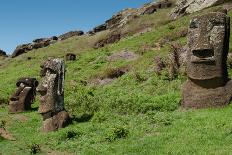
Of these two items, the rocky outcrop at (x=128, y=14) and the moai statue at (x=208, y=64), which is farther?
the rocky outcrop at (x=128, y=14)

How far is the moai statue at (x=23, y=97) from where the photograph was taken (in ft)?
97.8

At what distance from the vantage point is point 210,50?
20172 millimetres

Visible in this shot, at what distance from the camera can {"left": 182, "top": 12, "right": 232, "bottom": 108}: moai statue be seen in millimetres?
19781

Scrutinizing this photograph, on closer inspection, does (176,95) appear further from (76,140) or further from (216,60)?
(76,140)

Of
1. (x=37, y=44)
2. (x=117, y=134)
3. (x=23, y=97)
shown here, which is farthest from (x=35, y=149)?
(x=37, y=44)

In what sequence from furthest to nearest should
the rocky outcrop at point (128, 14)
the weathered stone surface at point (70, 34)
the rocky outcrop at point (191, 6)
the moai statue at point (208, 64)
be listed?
1. the weathered stone surface at point (70, 34)
2. the rocky outcrop at point (128, 14)
3. the rocky outcrop at point (191, 6)
4. the moai statue at point (208, 64)

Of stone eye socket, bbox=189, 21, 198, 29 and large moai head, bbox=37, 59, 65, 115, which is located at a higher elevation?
stone eye socket, bbox=189, 21, 198, 29

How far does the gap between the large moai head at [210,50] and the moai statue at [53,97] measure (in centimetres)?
614

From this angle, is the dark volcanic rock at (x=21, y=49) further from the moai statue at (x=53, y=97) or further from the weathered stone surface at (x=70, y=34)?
the moai statue at (x=53, y=97)

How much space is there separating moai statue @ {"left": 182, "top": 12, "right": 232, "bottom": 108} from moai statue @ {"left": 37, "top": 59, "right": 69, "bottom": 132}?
577 centimetres

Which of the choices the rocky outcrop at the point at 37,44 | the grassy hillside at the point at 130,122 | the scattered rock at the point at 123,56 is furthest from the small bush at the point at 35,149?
the rocky outcrop at the point at 37,44

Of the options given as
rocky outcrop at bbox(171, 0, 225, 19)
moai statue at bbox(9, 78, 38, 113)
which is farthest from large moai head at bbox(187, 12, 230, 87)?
rocky outcrop at bbox(171, 0, 225, 19)

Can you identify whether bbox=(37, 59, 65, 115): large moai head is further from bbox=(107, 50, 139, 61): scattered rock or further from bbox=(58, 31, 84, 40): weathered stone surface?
bbox=(58, 31, 84, 40): weathered stone surface

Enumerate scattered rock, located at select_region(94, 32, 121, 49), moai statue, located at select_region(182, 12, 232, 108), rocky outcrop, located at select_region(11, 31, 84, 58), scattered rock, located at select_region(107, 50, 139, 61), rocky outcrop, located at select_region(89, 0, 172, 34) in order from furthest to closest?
1. rocky outcrop, located at select_region(11, 31, 84, 58)
2. rocky outcrop, located at select_region(89, 0, 172, 34)
3. scattered rock, located at select_region(94, 32, 121, 49)
4. scattered rock, located at select_region(107, 50, 139, 61)
5. moai statue, located at select_region(182, 12, 232, 108)
